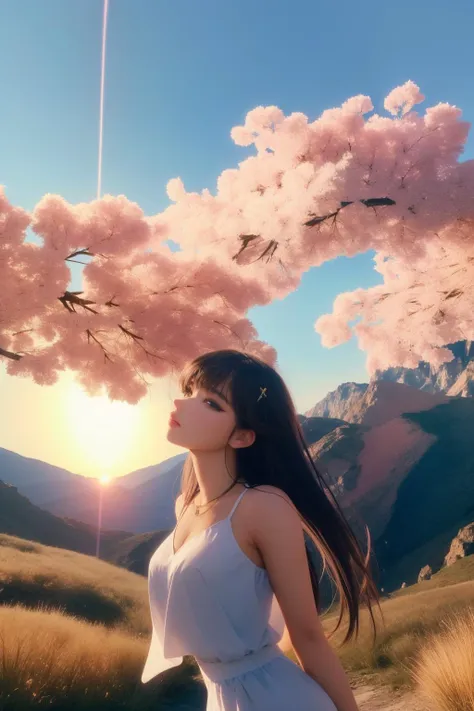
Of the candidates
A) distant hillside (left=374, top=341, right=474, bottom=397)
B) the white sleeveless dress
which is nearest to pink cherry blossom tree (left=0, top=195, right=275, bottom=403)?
the white sleeveless dress

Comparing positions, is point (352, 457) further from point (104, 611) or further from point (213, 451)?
point (213, 451)

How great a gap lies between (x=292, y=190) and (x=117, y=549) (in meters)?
31.6

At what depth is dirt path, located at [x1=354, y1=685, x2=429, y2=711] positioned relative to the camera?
16.8ft

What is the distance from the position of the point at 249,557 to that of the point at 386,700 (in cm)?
541

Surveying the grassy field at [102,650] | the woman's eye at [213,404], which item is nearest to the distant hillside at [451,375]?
the grassy field at [102,650]

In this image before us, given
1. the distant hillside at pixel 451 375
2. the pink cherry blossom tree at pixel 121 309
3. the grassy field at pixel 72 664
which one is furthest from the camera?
the distant hillside at pixel 451 375

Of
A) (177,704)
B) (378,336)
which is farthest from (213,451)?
(378,336)

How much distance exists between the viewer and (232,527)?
5.47 ft

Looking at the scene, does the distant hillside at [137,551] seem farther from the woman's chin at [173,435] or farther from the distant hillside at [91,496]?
the woman's chin at [173,435]

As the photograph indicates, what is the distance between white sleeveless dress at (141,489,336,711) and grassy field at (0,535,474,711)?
248 centimetres

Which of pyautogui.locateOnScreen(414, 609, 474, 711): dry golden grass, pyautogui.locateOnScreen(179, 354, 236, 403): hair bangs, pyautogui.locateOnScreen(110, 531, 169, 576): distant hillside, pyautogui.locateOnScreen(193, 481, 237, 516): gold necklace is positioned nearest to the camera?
pyautogui.locateOnScreen(193, 481, 237, 516): gold necklace

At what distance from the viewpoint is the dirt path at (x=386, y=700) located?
16.8 feet

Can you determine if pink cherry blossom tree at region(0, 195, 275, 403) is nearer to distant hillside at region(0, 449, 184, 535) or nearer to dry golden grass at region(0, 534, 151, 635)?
dry golden grass at region(0, 534, 151, 635)

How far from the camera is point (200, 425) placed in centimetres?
189
